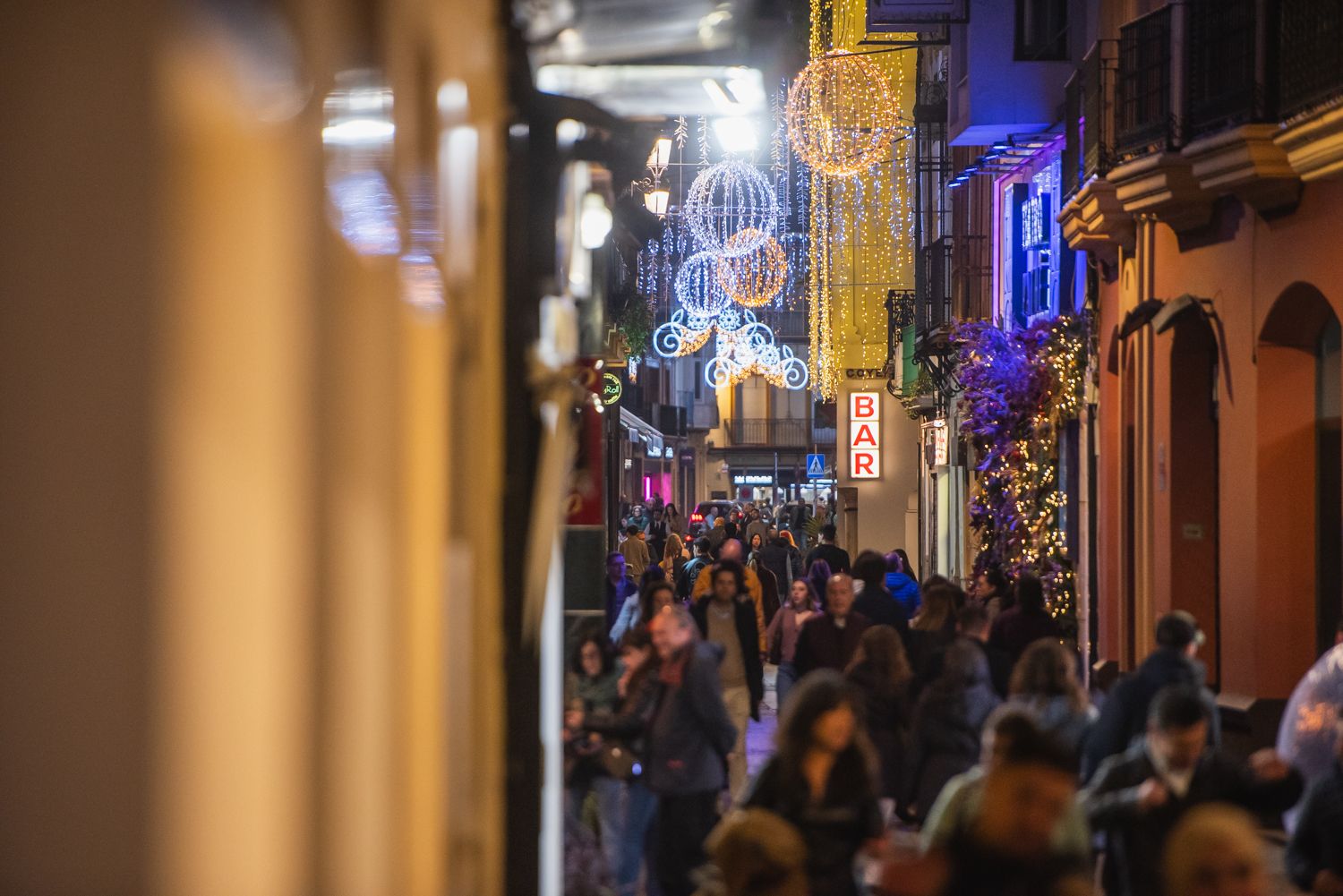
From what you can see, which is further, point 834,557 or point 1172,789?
point 834,557

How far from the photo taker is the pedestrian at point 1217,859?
181 inches

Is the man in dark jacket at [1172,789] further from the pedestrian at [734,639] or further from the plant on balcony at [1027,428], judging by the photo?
the plant on balcony at [1027,428]

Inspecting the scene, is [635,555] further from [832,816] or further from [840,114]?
[832,816]

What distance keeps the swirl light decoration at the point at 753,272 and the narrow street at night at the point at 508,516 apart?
49.7ft

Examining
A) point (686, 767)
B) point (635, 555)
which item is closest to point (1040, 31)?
point (635, 555)

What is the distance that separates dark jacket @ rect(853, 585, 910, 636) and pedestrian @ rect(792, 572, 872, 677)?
68 centimetres

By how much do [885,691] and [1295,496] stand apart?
6.26 meters

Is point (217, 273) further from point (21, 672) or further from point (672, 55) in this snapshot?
point (672, 55)

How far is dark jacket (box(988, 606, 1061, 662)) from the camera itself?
1325 centimetres

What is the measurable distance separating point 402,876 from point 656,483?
251 ft

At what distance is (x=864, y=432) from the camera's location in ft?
126

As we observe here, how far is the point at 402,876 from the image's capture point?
3.30 meters

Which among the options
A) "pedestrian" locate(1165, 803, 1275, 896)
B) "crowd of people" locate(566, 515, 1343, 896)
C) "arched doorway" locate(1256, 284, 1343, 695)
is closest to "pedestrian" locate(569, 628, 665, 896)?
"crowd of people" locate(566, 515, 1343, 896)

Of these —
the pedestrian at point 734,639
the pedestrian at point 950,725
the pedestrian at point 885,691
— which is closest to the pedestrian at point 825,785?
the pedestrian at point 950,725
